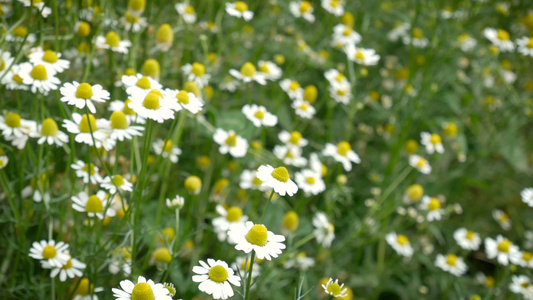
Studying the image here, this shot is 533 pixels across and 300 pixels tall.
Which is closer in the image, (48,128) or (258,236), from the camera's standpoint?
(258,236)

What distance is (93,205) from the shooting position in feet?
3.24

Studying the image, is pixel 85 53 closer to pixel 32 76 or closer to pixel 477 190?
pixel 32 76

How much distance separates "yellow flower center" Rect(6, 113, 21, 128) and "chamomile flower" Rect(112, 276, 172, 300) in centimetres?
45

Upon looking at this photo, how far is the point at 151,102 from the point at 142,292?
0.99ft

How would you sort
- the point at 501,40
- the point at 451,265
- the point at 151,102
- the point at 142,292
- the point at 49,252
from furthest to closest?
the point at 501,40 → the point at 451,265 → the point at 49,252 → the point at 151,102 → the point at 142,292

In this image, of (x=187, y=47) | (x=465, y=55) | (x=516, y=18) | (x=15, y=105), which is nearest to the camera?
(x=15, y=105)

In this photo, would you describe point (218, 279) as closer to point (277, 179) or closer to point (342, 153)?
point (277, 179)

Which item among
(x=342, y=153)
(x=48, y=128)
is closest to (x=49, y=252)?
(x=48, y=128)

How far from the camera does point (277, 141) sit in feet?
5.98

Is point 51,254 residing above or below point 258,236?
below

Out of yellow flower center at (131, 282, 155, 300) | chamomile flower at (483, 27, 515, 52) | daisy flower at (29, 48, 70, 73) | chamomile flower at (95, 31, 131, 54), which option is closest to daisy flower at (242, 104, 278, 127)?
chamomile flower at (95, 31, 131, 54)

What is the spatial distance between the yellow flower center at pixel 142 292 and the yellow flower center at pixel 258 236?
158 mm

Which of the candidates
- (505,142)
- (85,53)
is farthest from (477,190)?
(85,53)

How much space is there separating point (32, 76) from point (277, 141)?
0.94 metres
